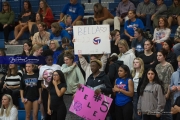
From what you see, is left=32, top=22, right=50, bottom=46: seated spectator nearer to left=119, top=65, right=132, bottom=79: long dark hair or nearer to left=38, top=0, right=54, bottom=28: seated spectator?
left=38, top=0, right=54, bottom=28: seated spectator

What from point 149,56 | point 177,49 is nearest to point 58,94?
point 149,56

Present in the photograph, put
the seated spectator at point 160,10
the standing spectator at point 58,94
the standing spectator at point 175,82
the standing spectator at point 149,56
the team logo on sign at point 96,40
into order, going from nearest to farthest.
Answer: the standing spectator at point 175,82 → the standing spectator at point 58,94 → the standing spectator at point 149,56 → the team logo on sign at point 96,40 → the seated spectator at point 160,10

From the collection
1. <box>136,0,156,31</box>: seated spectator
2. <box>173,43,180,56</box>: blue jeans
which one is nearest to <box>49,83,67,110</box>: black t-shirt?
<box>173,43,180,56</box>: blue jeans

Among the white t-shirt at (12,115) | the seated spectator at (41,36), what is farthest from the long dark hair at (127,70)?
the seated spectator at (41,36)

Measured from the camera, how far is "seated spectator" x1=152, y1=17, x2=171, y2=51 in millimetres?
14102

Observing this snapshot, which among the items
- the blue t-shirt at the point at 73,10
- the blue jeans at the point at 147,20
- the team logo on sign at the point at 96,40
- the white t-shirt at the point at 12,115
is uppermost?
the blue t-shirt at the point at 73,10

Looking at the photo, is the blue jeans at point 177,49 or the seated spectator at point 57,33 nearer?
the blue jeans at point 177,49

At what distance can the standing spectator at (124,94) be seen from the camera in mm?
11875

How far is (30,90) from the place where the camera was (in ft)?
42.2

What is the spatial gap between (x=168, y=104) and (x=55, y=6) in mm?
7054

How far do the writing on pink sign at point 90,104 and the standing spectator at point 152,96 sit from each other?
2.36 ft

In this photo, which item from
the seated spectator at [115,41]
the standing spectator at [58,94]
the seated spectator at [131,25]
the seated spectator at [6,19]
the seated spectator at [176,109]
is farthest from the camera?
the seated spectator at [6,19]

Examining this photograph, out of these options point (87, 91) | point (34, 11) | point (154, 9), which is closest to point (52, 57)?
point (87, 91)

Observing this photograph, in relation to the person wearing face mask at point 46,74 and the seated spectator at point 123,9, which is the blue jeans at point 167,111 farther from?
the seated spectator at point 123,9
